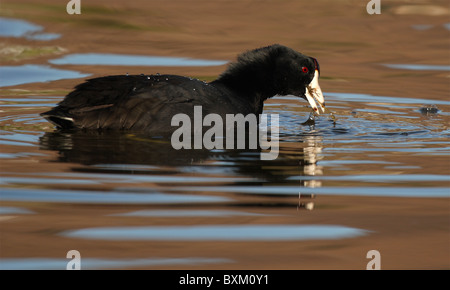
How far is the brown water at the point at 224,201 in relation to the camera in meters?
4.32

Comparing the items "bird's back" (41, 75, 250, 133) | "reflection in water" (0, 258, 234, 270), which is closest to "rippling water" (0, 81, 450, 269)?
"reflection in water" (0, 258, 234, 270)

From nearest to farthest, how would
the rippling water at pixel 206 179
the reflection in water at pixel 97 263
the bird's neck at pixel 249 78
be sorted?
the reflection in water at pixel 97 263 → the rippling water at pixel 206 179 → the bird's neck at pixel 249 78

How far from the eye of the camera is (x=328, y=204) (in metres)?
5.25

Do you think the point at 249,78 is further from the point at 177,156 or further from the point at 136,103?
the point at 177,156

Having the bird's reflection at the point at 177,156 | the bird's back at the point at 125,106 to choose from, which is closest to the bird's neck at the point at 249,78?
the bird's back at the point at 125,106

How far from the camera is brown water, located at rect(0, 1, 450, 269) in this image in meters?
4.32

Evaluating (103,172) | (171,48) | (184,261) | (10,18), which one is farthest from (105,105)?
(10,18)

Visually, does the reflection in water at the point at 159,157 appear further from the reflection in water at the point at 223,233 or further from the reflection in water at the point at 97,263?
the reflection in water at the point at 97,263

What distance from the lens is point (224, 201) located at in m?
5.18

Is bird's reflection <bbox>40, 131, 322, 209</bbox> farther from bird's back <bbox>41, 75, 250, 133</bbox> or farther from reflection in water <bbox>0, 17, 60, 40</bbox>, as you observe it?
reflection in water <bbox>0, 17, 60, 40</bbox>

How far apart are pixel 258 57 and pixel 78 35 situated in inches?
219

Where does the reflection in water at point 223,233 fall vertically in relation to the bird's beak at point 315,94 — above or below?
below

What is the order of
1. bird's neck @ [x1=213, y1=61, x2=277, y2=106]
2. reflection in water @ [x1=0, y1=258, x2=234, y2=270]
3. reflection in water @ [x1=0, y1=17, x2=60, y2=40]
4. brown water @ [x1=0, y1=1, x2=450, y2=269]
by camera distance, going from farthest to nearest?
reflection in water @ [x1=0, y1=17, x2=60, y2=40] → bird's neck @ [x1=213, y1=61, x2=277, y2=106] → brown water @ [x1=0, y1=1, x2=450, y2=269] → reflection in water @ [x1=0, y1=258, x2=234, y2=270]
